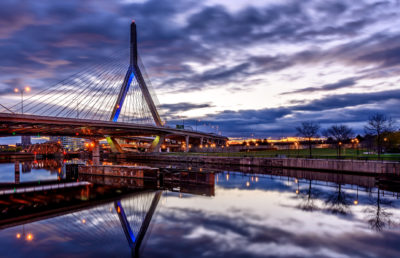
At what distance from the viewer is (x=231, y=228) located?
17.5 meters

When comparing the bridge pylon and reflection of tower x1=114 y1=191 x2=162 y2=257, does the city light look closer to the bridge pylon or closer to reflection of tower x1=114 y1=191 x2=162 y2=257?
reflection of tower x1=114 y1=191 x2=162 y2=257

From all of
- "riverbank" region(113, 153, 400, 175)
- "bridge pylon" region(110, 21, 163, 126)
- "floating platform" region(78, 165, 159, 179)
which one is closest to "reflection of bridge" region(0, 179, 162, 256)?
"floating platform" region(78, 165, 159, 179)

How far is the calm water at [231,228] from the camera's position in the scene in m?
14.0

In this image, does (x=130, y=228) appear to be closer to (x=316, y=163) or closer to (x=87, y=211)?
(x=87, y=211)

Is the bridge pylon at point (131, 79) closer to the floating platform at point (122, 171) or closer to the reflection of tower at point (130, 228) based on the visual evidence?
the floating platform at point (122, 171)

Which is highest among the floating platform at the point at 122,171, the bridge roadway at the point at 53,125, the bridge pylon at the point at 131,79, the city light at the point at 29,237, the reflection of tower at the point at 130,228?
the bridge pylon at the point at 131,79

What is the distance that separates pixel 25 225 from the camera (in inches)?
714

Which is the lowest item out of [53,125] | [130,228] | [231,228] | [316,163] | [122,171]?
[130,228]

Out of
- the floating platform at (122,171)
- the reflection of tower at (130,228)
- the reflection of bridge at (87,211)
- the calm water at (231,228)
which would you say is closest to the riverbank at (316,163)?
the calm water at (231,228)

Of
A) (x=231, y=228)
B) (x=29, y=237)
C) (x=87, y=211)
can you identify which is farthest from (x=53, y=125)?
(x=231, y=228)

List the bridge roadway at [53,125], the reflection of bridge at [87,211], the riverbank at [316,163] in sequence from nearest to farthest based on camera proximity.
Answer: the reflection of bridge at [87,211] < the riverbank at [316,163] < the bridge roadway at [53,125]

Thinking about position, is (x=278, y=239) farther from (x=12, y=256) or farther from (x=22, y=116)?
(x=22, y=116)

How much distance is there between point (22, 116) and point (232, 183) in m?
39.8

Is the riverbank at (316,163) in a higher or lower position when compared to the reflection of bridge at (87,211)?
higher
